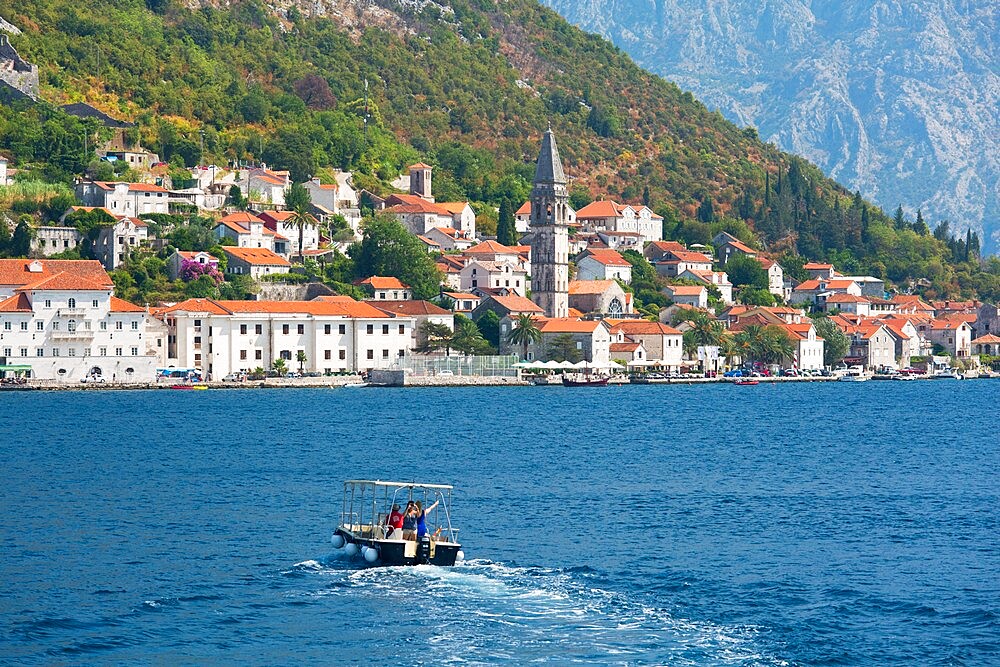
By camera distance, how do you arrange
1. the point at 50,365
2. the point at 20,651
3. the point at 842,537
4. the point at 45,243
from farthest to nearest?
the point at 45,243
the point at 50,365
the point at 842,537
the point at 20,651

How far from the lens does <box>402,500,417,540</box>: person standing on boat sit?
37469 millimetres

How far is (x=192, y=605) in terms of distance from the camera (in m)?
33.2

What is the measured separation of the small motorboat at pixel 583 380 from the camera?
118419mm

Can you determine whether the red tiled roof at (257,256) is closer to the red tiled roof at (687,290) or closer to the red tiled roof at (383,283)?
the red tiled roof at (383,283)

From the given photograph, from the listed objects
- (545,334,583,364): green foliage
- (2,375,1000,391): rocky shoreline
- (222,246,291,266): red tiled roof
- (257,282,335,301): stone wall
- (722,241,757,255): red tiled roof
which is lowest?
(2,375,1000,391): rocky shoreline

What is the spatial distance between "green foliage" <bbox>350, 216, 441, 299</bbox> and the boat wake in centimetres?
9104

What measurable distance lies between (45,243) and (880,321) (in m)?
71.4

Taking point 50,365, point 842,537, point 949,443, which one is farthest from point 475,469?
point 50,365

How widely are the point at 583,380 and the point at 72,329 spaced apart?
35.4 m

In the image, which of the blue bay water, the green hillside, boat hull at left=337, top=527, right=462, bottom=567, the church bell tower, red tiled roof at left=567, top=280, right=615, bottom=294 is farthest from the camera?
the green hillside

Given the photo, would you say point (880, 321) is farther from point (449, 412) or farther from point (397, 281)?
point (449, 412)

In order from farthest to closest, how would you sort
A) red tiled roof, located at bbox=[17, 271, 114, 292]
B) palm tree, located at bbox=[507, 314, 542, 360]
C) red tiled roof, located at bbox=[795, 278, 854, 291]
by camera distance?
Answer: 1. red tiled roof, located at bbox=[795, 278, 854, 291]
2. palm tree, located at bbox=[507, 314, 542, 360]
3. red tiled roof, located at bbox=[17, 271, 114, 292]

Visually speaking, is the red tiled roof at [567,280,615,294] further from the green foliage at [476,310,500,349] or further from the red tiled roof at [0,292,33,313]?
the red tiled roof at [0,292,33,313]

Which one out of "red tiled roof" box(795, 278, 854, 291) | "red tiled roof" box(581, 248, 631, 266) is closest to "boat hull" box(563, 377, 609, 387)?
"red tiled roof" box(581, 248, 631, 266)
